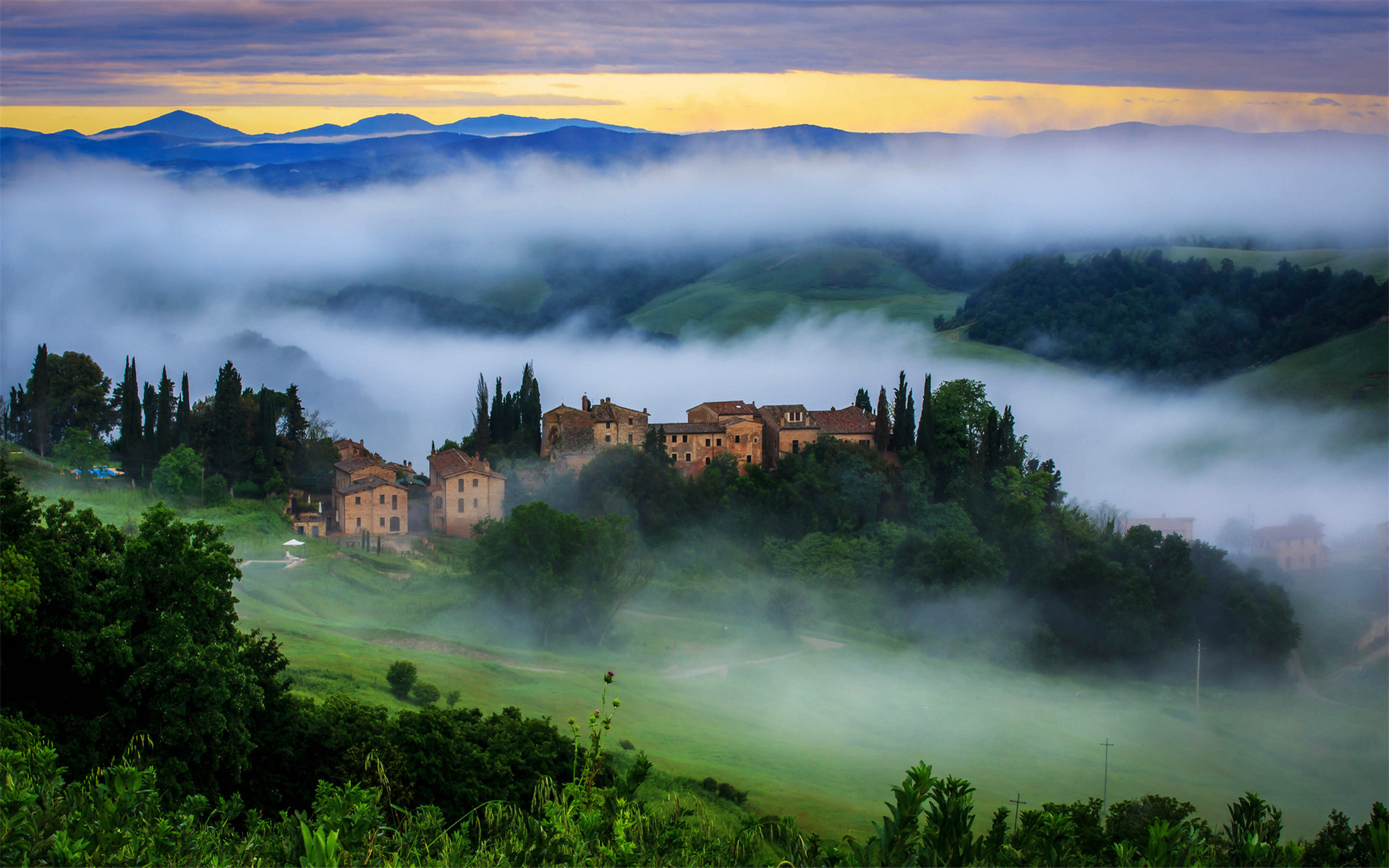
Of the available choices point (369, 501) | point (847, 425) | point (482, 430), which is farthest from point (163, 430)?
point (847, 425)

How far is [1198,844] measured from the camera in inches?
258

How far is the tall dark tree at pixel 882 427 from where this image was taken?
131ft

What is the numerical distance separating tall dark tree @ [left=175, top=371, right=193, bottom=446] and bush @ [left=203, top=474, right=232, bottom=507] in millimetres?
1757

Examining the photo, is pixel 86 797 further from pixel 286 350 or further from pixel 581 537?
pixel 286 350

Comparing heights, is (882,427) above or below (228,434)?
above

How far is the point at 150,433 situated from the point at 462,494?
9908mm

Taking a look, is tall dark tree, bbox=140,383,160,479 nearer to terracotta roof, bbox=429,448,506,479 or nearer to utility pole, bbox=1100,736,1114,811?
terracotta roof, bbox=429,448,506,479

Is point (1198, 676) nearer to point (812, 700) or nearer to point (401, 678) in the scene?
point (812, 700)

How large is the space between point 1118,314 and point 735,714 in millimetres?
58367

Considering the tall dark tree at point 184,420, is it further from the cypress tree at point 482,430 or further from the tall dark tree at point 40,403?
the cypress tree at point 482,430

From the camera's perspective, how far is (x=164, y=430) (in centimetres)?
3341

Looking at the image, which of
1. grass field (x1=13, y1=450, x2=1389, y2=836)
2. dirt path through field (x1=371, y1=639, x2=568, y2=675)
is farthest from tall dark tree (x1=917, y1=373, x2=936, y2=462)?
dirt path through field (x1=371, y1=639, x2=568, y2=675)

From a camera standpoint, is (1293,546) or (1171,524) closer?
(1293,546)

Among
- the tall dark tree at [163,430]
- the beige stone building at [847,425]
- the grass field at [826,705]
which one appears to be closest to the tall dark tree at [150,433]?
the tall dark tree at [163,430]
